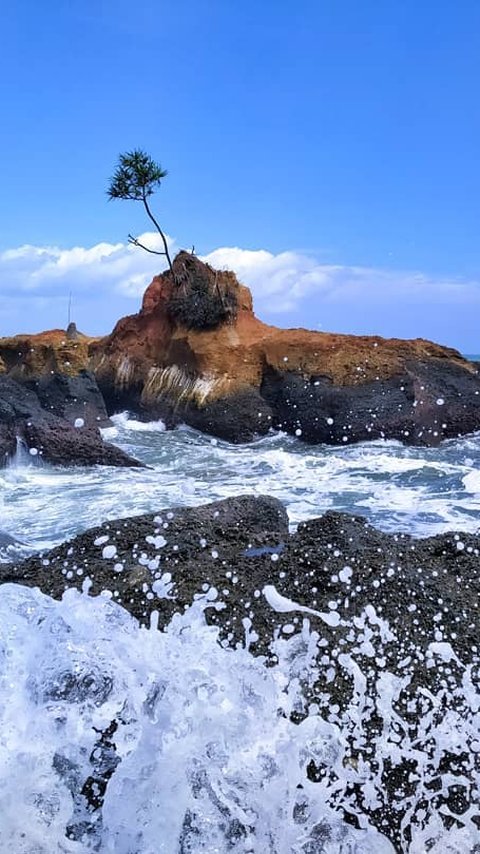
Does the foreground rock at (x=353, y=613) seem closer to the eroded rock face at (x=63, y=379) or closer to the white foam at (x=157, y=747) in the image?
the white foam at (x=157, y=747)

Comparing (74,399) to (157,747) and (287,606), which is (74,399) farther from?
(157,747)

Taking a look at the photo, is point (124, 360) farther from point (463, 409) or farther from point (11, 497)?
point (11, 497)

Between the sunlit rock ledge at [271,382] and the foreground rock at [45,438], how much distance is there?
67.4 inches

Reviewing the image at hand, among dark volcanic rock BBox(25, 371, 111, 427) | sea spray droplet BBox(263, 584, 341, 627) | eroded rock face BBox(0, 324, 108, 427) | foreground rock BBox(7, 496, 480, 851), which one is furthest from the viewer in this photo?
eroded rock face BBox(0, 324, 108, 427)

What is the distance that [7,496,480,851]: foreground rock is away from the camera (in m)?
2.65

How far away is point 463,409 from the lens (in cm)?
1408

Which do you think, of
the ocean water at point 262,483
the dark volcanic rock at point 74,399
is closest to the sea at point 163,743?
the ocean water at point 262,483

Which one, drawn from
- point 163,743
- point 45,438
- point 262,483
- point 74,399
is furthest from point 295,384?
point 163,743

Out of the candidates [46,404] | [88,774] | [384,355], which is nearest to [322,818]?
[88,774]

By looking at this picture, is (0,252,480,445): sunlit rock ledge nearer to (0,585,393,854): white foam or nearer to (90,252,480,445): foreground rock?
(90,252,480,445): foreground rock

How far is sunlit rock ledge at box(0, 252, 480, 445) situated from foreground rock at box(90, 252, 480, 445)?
0.02 m

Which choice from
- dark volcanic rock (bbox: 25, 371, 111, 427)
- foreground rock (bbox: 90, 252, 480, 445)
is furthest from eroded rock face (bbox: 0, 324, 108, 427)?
foreground rock (bbox: 90, 252, 480, 445)

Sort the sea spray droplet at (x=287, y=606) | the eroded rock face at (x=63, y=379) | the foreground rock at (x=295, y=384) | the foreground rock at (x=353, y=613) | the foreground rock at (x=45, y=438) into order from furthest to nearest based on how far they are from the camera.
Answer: the foreground rock at (x=295, y=384) → the eroded rock face at (x=63, y=379) → the foreground rock at (x=45, y=438) → the sea spray droplet at (x=287, y=606) → the foreground rock at (x=353, y=613)

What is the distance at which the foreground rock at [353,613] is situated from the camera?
2.65 metres
